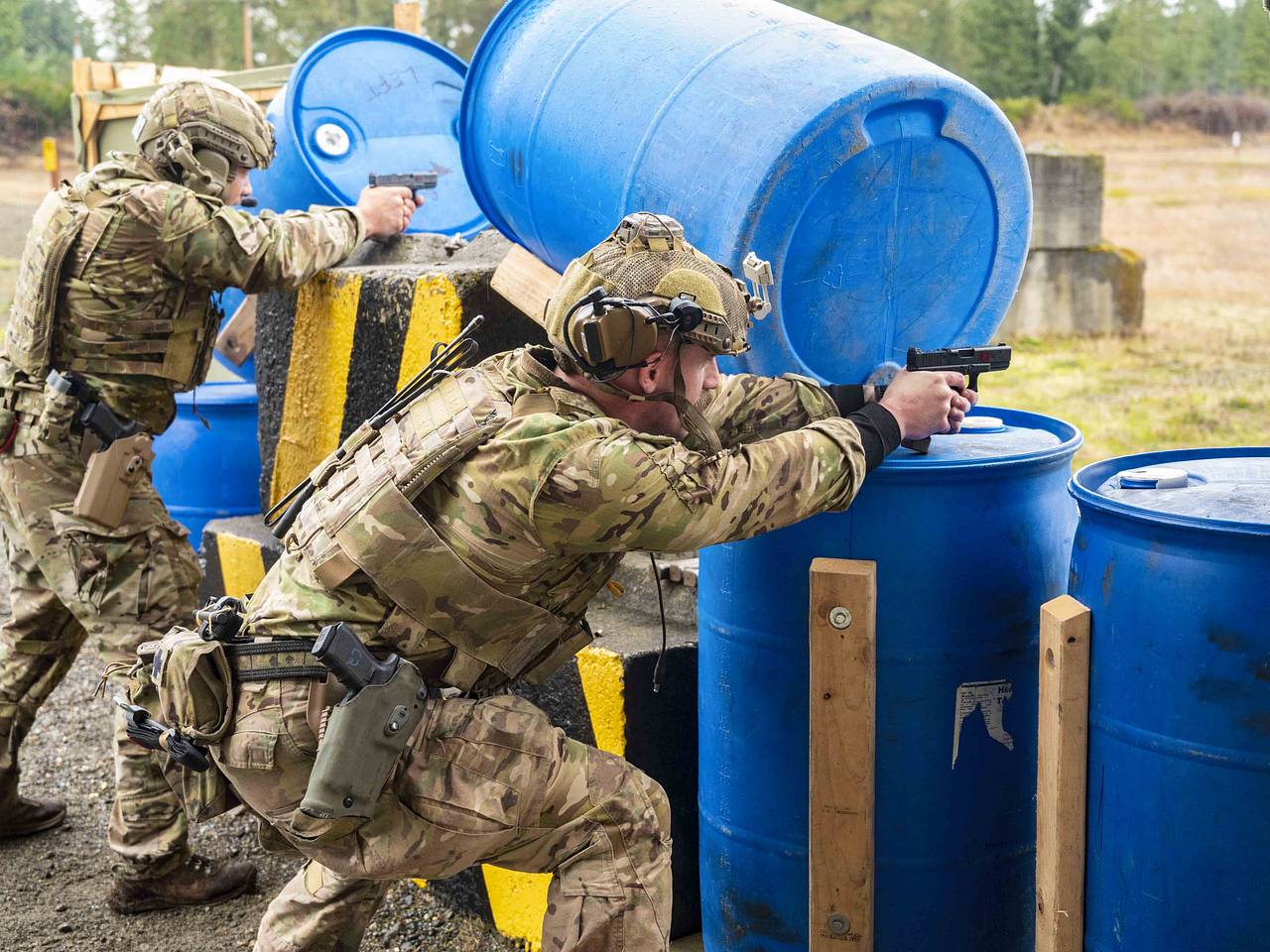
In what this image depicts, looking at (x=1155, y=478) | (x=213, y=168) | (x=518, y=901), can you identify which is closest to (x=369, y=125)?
(x=213, y=168)

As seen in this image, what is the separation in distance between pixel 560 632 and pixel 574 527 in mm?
376

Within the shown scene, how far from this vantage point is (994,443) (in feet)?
8.91

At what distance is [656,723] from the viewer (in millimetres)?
3301

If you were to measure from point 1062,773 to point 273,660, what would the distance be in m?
1.40

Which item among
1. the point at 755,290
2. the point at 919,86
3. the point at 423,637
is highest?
the point at 919,86

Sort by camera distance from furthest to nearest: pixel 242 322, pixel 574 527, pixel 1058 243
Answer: pixel 1058 243
pixel 242 322
pixel 574 527

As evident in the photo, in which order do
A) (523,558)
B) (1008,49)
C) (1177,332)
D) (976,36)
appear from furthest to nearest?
(976,36) → (1008,49) → (1177,332) → (523,558)

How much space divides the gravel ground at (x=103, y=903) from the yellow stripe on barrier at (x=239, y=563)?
0.78m

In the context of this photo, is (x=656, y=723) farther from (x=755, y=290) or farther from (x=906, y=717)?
(x=755, y=290)

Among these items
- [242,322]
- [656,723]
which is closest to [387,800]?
[656,723]

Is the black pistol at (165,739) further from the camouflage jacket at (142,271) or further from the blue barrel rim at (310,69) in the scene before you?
the blue barrel rim at (310,69)

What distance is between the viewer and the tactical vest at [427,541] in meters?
2.35

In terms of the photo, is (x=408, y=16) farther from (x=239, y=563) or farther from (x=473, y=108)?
(x=473, y=108)

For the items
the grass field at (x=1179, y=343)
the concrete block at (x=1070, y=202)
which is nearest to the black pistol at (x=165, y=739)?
the grass field at (x=1179, y=343)
